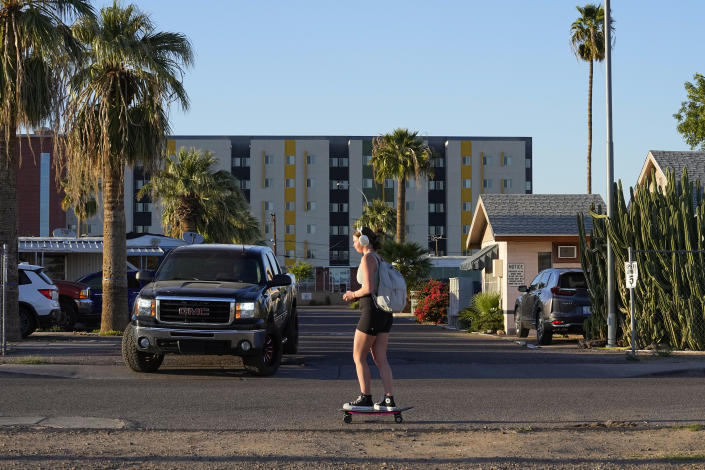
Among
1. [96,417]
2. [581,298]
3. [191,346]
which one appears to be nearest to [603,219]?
[581,298]

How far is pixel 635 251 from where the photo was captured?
2009 cm

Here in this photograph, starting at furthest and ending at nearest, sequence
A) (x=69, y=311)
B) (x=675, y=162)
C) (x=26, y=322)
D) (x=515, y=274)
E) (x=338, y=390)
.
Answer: (x=675, y=162)
(x=515, y=274)
(x=69, y=311)
(x=26, y=322)
(x=338, y=390)

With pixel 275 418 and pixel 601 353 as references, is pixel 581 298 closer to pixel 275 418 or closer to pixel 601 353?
pixel 601 353

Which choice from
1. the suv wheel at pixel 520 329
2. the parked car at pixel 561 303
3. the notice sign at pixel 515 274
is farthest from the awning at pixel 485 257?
the parked car at pixel 561 303

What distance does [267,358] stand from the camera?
15.1m

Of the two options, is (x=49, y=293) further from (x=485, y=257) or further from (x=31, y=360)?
(x=485, y=257)

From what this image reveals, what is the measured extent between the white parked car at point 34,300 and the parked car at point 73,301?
2.91m

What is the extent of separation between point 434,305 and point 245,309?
25.1 m

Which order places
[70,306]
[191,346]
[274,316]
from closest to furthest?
[191,346] < [274,316] < [70,306]

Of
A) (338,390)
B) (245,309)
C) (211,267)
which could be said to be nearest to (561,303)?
(211,267)

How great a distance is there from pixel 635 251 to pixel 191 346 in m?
9.91

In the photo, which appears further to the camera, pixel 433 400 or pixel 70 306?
pixel 70 306

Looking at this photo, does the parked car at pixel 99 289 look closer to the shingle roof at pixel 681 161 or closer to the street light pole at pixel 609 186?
the street light pole at pixel 609 186

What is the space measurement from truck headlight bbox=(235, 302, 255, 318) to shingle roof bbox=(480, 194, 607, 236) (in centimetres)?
1543
